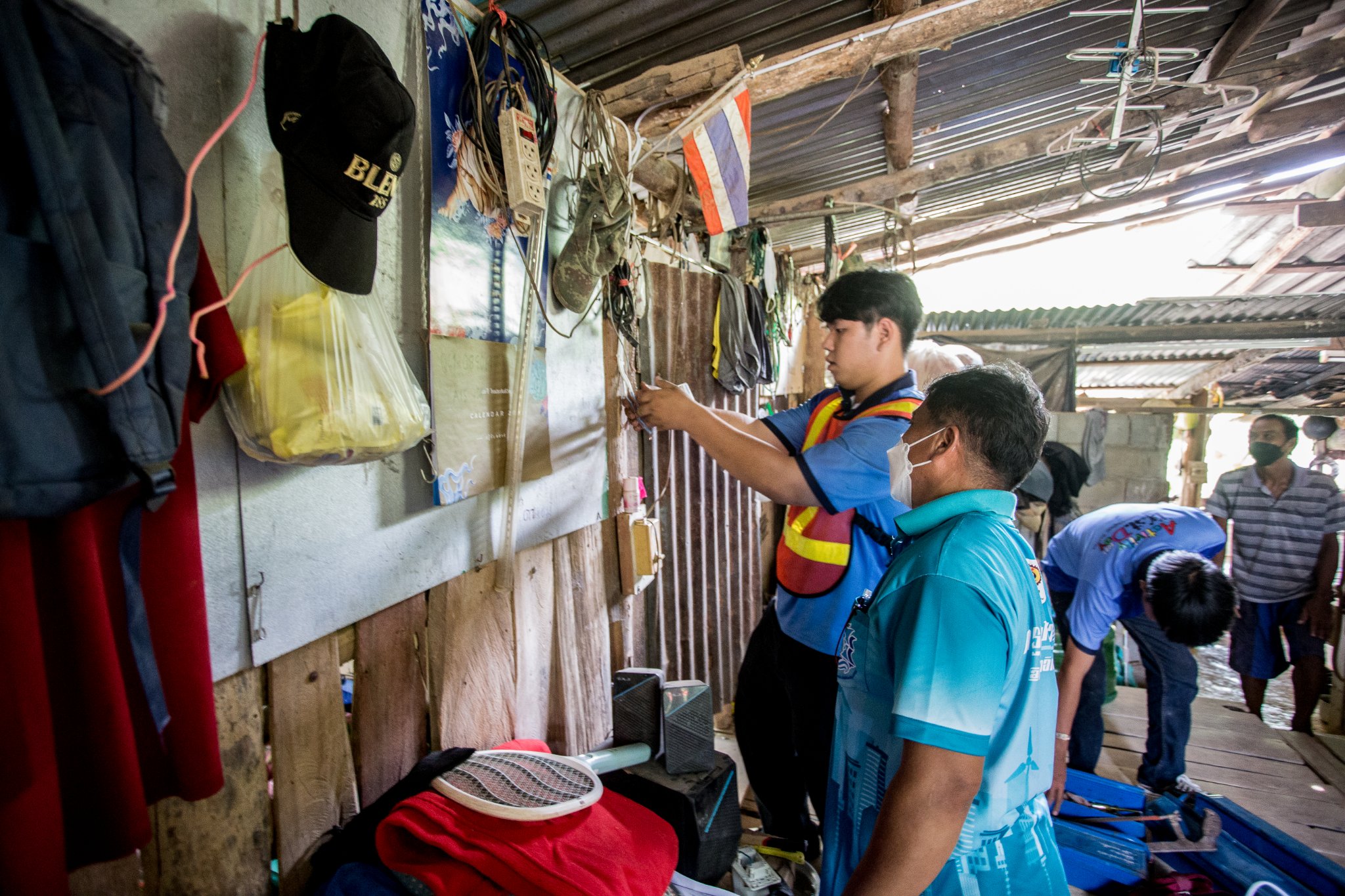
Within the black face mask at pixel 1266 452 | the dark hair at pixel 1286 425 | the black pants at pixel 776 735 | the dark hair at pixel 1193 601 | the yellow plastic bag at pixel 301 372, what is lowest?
the black pants at pixel 776 735

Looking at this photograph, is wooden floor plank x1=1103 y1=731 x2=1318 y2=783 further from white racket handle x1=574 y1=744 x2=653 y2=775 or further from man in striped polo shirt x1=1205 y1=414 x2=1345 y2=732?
white racket handle x1=574 y1=744 x2=653 y2=775

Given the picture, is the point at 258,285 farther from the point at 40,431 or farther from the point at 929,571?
the point at 929,571

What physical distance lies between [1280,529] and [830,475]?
16.7 ft

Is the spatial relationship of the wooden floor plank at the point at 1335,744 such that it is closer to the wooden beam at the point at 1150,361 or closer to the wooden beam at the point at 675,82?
the wooden beam at the point at 1150,361

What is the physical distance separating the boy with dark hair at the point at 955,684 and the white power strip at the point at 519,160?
4.03 ft

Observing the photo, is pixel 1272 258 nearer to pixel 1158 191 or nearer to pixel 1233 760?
pixel 1158 191

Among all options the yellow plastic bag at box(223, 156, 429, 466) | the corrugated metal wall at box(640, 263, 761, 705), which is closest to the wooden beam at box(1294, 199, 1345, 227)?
the corrugated metal wall at box(640, 263, 761, 705)

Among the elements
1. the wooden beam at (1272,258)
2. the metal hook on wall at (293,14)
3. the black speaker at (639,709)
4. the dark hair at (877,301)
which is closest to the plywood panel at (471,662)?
the black speaker at (639,709)

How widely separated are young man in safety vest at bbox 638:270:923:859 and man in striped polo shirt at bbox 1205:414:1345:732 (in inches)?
179

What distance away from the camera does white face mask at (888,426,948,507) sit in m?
1.55

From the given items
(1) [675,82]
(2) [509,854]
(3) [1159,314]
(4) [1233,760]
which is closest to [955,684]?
(2) [509,854]

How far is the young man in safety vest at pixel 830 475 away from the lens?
224 cm

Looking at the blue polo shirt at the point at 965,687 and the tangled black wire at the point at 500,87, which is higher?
the tangled black wire at the point at 500,87

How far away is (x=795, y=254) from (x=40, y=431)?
584 cm
